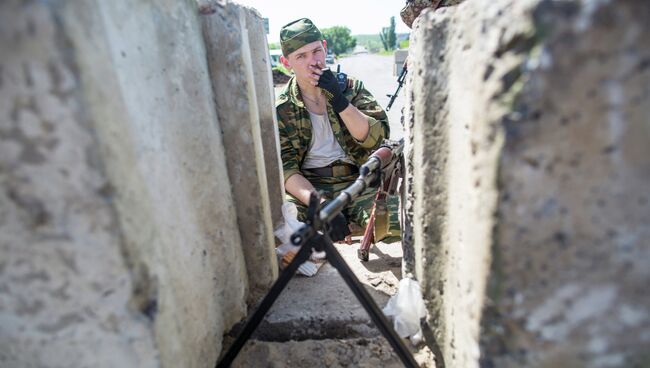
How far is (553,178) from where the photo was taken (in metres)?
0.71

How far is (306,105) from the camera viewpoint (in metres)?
2.52

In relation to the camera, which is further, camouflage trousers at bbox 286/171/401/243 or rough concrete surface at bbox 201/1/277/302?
camouflage trousers at bbox 286/171/401/243

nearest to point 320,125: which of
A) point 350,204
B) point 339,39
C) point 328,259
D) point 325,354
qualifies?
point 350,204

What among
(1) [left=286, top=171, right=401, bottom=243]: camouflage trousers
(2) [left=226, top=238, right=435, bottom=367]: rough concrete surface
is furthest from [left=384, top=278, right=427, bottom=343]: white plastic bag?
(1) [left=286, top=171, right=401, bottom=243]: camouflage trousers

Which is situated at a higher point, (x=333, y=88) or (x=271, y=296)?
(x=333, y=88)

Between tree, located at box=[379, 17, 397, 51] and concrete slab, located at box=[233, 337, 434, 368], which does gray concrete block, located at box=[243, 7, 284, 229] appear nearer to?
concrete slab, located at box=[233, 337, 434, 368]

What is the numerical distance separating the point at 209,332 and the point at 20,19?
946 mm

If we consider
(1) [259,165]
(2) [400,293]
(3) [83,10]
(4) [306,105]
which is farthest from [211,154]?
(4) [306,105]

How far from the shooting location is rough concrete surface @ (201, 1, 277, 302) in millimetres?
1264

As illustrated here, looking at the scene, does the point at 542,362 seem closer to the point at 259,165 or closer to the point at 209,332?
the point at 209,332

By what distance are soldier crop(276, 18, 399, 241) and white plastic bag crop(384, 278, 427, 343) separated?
718 mm

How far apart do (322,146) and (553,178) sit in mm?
1923

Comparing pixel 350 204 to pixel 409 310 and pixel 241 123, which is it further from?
pixel 241 123

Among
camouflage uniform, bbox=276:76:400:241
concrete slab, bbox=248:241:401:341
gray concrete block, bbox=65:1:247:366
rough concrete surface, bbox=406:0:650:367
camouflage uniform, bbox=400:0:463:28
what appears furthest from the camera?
camouflage uniform, bbox=400:0:463:28
